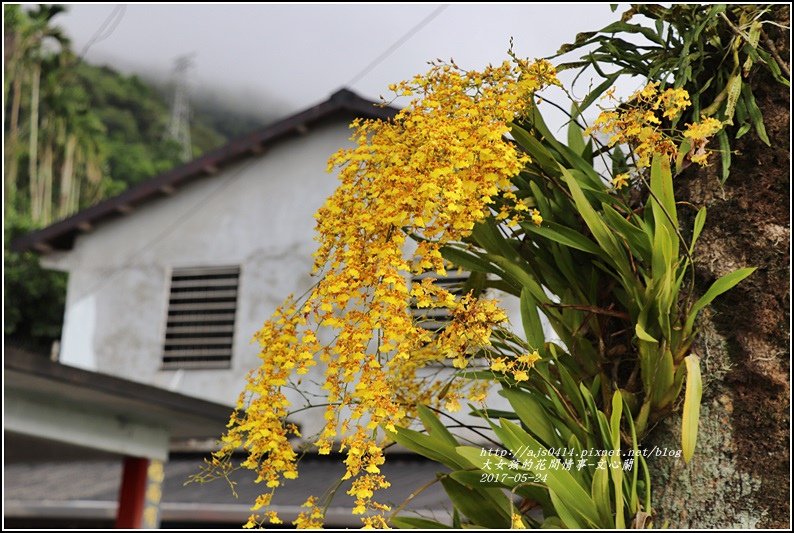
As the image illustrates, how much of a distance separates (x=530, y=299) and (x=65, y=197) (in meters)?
25.6

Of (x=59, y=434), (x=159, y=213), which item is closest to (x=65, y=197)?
(x=159, y=213)

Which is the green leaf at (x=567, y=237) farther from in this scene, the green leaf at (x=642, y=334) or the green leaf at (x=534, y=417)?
the green leaf at (x=534, y=417)

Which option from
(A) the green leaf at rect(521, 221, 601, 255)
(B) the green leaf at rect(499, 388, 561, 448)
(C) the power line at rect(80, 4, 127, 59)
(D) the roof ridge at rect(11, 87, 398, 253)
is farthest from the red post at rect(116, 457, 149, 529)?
(A) the green leaf at rect(521, 221, 601, 255)

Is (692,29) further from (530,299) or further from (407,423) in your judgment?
(407,423)

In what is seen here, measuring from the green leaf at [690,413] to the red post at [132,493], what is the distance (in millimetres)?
5533

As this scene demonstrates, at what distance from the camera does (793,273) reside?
92.7 inches

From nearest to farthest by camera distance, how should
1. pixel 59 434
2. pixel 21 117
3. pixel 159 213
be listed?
1. pixel 59 434
2. pixel 159 213
3. pixel 21 117

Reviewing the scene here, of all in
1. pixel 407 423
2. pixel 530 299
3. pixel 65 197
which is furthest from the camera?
pixel 65 197

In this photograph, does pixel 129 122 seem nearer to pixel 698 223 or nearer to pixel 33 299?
pixel 33 299

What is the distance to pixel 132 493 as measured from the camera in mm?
7055

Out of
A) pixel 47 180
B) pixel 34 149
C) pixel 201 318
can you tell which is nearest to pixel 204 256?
pixel 201 318

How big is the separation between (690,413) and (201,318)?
7.24 m

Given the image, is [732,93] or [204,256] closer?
[732,93]

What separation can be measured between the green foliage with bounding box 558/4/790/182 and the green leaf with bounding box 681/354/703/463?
53 centimetres
